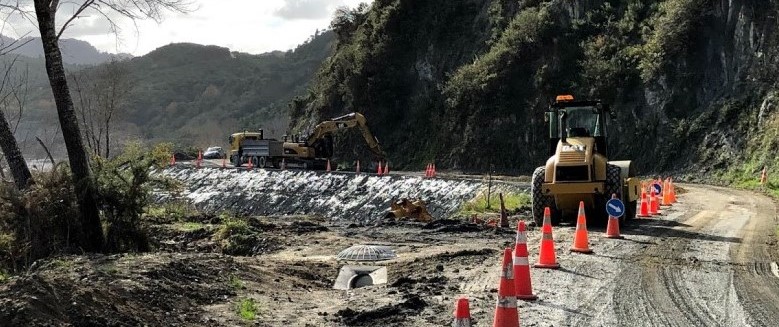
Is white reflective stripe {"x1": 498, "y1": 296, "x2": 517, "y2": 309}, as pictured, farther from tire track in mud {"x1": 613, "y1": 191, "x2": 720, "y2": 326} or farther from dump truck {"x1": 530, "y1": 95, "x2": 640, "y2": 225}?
dump truck {"x1": 530, "y1": 95, "x2": 640, "y2": 225}

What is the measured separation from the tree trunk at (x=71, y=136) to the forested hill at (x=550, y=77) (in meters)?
26.3

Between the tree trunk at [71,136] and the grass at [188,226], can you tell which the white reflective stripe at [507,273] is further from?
the grass at [188,226]

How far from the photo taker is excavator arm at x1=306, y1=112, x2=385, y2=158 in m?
40.7

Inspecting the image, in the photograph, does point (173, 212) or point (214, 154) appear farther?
point (214, 154)

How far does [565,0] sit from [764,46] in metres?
14.5

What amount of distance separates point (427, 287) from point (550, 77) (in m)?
34.8

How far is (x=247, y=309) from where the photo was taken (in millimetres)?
8062

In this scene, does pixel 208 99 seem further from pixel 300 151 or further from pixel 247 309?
pixel 247 309

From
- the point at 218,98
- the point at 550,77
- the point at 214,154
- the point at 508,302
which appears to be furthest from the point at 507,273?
the point at 218,98

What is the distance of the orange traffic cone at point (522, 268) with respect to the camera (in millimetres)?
A: 7859

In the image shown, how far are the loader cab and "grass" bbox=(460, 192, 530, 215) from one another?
6.93 meters

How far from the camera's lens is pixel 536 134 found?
41.2m

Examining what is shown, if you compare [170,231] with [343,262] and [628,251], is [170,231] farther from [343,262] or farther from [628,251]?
[628,251]

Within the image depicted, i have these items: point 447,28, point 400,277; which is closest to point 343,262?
point 400,277
